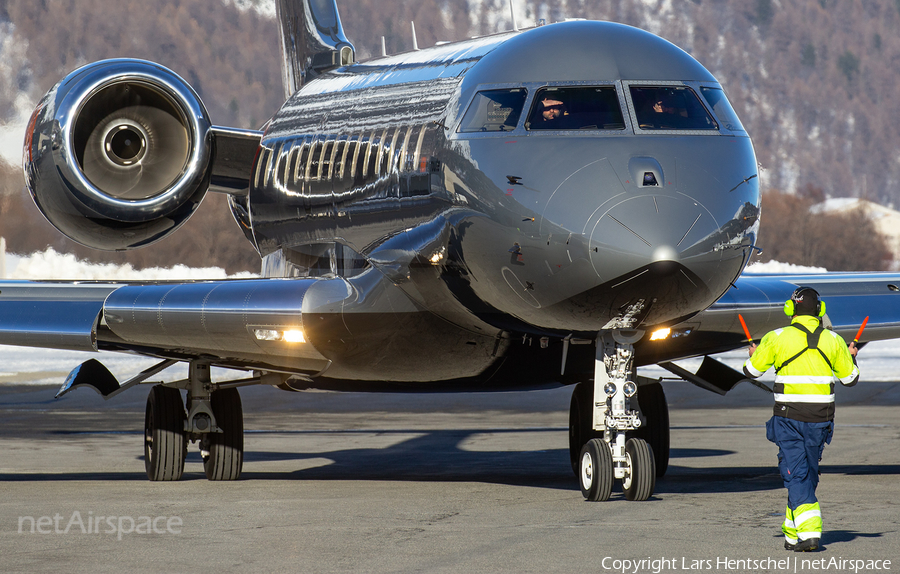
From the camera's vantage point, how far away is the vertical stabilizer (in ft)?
53.1

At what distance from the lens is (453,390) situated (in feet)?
41.5

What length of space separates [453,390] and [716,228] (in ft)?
13.3

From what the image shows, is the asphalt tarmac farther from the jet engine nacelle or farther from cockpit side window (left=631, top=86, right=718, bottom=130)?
cockpit side window (left=631, top=86, right=718, bottom=130)

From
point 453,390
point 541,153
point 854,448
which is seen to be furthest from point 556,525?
point 854,448

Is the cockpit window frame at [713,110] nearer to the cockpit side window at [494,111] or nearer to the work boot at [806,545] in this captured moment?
the cockpit side window at [494,111]

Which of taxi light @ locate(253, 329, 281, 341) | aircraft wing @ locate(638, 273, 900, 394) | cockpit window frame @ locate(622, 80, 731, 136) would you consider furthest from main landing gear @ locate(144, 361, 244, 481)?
cockpit window frame @ locate(622, 80, 731, 136)

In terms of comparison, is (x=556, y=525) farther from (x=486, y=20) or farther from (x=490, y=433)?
(x=486, y=20)

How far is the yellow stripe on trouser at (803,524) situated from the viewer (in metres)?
8.02

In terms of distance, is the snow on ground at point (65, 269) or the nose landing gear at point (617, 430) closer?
the nose landing gear at point (617, 430)

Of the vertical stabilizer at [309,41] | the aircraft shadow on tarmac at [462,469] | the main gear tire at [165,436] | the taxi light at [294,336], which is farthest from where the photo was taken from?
the vertical stabilizer at [309,41]

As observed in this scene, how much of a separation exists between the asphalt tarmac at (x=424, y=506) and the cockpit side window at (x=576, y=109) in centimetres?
282

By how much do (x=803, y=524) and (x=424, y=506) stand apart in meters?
3.33

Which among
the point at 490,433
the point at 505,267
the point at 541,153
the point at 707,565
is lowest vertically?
the point at 490,433

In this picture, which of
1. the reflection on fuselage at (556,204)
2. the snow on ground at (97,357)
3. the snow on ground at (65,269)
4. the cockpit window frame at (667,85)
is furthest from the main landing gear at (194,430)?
the snow on ground at (65,269)
